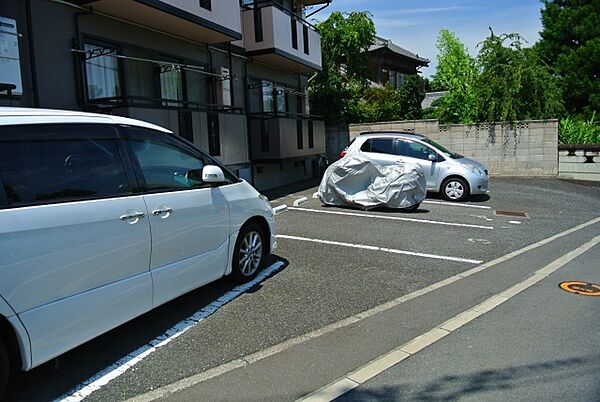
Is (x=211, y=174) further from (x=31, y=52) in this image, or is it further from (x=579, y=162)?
(x=579, y=162)

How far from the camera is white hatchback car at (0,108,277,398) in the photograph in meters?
2.74

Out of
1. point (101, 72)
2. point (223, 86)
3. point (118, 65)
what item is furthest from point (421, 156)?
point (101, 72)

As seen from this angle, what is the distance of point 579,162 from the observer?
14945 mm

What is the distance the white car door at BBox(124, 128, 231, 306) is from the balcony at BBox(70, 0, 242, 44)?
490 centimetres

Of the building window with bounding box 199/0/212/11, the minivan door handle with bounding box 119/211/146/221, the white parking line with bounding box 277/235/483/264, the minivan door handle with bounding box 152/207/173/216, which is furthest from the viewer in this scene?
the building window with bounding box 199/0/212/11

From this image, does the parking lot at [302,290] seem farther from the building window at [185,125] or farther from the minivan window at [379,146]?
the building window at [185,125]

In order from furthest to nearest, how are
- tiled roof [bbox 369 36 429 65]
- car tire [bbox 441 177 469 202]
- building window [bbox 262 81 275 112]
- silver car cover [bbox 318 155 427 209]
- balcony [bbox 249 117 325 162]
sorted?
tiled roof [bbox 369 36 429 65] → building window [bbox 262 81 275 112] → balcony [bbox 249 117 325 162] → car tire [bbox 441 177 469 202] → silver car cover [bbox 318 155 427 209]

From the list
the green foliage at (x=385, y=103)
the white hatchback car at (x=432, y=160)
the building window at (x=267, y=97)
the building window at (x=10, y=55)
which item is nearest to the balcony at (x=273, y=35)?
the building window at (x=267, y=97)

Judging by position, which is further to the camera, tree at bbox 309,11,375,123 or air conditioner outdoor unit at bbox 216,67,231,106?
tree at bbox 309,11,375,123

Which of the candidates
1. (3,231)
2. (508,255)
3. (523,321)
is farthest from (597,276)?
(3,231)

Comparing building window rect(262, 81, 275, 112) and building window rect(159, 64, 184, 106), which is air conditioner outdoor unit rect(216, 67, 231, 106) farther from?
building window rect(262, 81, 275, 112)

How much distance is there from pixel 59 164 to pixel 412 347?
295cm

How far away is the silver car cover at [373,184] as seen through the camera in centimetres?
939

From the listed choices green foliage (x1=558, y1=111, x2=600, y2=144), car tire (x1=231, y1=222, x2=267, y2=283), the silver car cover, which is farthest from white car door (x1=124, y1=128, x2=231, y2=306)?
green foliage (x1=558, y1=111, x2=600, y2=144)
